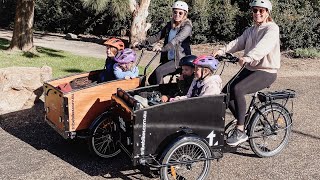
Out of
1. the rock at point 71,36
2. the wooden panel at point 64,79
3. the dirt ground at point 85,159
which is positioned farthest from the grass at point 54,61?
the rock at point 71,36

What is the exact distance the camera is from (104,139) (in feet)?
18.1

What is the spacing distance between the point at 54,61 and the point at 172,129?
8692 millimetres

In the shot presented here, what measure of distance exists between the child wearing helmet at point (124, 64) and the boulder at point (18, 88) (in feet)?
7.65

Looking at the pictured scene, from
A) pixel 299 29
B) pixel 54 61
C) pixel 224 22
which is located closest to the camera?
pixel 54 61

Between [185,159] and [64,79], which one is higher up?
[64,79]

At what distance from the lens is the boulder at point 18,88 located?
291 inches

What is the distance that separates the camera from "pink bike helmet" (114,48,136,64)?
574 cm

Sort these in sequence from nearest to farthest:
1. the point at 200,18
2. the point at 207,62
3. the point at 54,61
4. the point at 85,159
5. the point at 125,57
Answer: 1. the point at 207,62
2. the point at 85,159
3. the point at 125,57
4. the point at 54,61
5. the point at 200,18

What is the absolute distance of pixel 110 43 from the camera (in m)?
6.12

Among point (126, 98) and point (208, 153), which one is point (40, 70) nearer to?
point (126, 98)

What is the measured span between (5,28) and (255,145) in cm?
2086

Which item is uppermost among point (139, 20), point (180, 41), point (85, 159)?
point (139, 20)

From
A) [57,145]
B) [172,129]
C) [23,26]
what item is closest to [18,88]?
[57,145]

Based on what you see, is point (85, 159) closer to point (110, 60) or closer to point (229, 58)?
point (110, 60)
